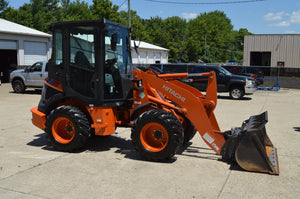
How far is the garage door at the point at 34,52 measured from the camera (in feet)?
86.5

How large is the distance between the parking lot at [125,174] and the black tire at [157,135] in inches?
9.3

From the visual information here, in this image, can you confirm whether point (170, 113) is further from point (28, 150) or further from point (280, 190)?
point (28, 150)

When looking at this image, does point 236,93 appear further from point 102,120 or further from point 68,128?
point 68,128

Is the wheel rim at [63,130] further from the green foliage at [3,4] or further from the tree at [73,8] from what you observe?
the tree at [73,8]

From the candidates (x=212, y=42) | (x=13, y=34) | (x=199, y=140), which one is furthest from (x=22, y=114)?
(x=212, y=42)

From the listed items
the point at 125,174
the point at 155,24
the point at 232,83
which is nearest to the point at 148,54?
the point at 232,83

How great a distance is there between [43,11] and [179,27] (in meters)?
49.4

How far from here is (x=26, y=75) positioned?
18344mm

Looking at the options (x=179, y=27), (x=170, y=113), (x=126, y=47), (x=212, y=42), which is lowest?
(x=170, y=113)

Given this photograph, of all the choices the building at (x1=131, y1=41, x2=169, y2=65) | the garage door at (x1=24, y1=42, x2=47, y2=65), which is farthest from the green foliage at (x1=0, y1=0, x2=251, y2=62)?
the garage door at (x1=24, y1=42, x2=47, y2=65)

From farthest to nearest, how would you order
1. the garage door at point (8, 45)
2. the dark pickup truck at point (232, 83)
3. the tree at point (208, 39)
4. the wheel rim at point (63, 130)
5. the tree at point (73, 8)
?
the tree at point (208, 39) < the tree at point (73, 8) < the garage door at point (8, 45) < the dark pickup truck at point (232, 83) < the wheel rim at point (63, 130)

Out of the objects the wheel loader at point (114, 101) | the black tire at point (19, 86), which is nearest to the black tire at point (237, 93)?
the wheel loader at point (114, 101)

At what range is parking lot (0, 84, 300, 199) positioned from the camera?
4.62 m

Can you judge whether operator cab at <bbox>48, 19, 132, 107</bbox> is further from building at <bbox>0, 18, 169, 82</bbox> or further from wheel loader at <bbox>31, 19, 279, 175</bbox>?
building at <bbox>0, 18, 169, 82</bbox>
